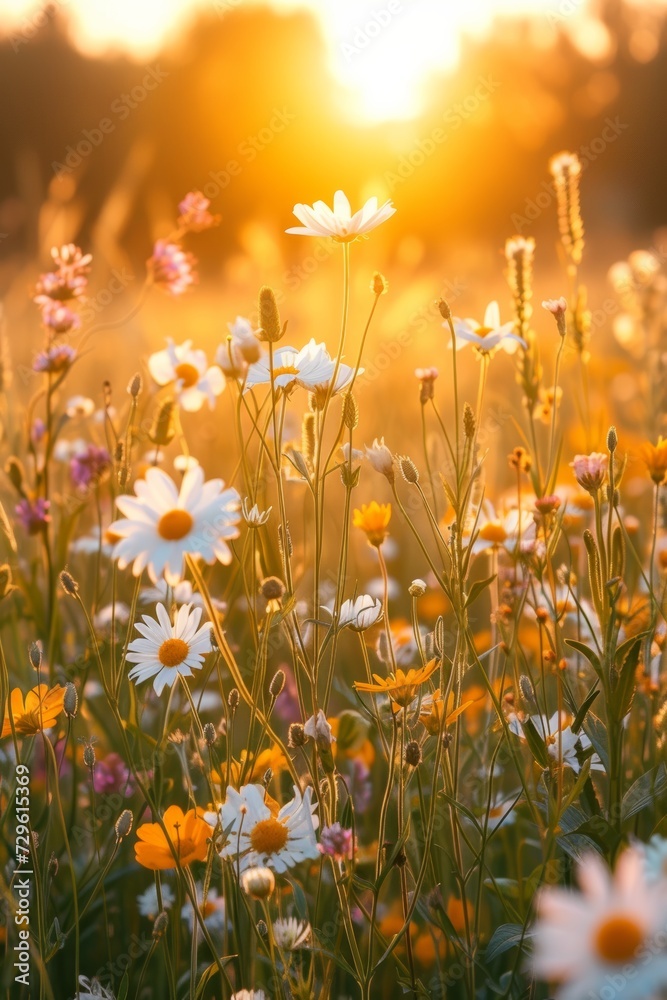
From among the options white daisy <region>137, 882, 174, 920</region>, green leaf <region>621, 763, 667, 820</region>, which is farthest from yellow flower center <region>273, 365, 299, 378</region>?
white daisy <region>137, 882, 174, 920</region>

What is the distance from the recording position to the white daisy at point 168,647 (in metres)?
0.82

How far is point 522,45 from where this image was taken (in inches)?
512

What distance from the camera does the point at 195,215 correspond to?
1382 millimetres

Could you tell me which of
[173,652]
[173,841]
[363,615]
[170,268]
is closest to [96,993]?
[173,841]

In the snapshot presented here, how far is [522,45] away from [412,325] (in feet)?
40.3

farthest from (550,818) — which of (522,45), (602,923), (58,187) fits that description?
(522,45)

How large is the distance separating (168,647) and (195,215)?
782 mm

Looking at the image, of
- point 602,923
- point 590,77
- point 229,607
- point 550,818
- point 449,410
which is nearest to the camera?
point 602,923

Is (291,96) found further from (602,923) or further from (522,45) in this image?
(602,923)

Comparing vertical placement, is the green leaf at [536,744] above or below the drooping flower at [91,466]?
below

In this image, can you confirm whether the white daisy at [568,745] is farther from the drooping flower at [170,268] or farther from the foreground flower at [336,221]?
the drooping flower at [170,268]

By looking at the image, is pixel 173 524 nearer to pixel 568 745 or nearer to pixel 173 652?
pixel 173 652

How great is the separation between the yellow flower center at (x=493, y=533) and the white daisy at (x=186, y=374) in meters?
0.41

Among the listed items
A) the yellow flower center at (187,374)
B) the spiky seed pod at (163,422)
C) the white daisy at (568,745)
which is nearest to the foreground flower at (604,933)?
the white daisy at (568,745)
